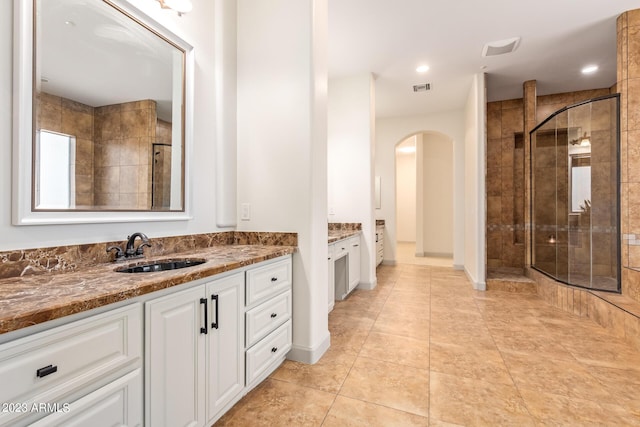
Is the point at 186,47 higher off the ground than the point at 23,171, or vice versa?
the point at 186,47

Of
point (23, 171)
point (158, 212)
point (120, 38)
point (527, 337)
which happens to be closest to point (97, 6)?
point (120, 38)

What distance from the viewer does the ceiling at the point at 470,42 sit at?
283 cm

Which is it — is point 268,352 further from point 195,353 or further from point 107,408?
point 107,408

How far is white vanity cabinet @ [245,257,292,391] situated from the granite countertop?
26 centimetres

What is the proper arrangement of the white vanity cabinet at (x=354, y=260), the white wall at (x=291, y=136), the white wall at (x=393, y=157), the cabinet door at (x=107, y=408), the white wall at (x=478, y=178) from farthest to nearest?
1. the white wall at (x=393, y=157)
2. the white wall at (x=478, y=178)
3. the white vanity cabinet at (x=354, y=260)
4. the white wall at (x=291, y=136)
5. the cabinet door at (x=107, y=408)

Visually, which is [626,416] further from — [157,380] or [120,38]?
[120,38]

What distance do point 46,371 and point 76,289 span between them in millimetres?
288

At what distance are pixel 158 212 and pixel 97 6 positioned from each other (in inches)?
43.9

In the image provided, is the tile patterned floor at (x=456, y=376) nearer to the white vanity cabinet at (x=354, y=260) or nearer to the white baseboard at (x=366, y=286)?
the white vanity cabinet at (x=354, y=260)

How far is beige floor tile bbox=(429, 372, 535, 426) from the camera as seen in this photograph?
1590 mm

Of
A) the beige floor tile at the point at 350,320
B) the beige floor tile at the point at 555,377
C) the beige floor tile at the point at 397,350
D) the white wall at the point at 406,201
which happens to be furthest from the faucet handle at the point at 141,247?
the white wall at the point at 406,201

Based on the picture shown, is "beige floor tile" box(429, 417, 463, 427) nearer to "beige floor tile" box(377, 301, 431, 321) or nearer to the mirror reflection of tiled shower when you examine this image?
"beige floor tile" box(377, 301, 431, 321)

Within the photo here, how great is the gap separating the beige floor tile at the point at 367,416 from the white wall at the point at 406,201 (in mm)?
8462

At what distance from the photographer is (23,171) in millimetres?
1239
